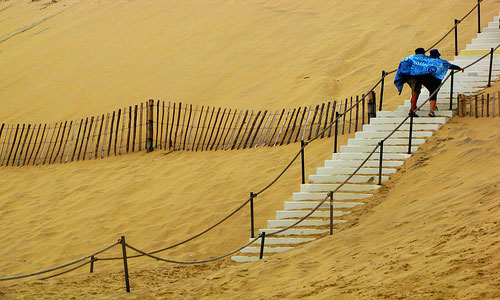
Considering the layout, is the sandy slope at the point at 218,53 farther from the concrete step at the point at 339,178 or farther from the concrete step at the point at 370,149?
the concrete step at the point at 339,178

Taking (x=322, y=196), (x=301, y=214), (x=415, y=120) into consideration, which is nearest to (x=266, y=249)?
(x=301, y=214)

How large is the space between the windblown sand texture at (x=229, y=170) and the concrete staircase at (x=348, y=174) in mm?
287

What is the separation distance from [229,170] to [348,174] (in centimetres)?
322

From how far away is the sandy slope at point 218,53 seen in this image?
1759 centimetres

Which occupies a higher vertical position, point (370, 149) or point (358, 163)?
point (370, 149)

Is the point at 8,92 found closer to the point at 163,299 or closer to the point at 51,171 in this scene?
the point at 51,171

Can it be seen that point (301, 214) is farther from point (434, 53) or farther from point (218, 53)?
point (218, 53)

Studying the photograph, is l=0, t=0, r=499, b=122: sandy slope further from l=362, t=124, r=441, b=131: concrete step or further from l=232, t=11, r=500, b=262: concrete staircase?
l=362, t=124, r=441, b=131: concrete step

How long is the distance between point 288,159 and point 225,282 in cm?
500

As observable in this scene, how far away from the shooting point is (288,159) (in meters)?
13.5

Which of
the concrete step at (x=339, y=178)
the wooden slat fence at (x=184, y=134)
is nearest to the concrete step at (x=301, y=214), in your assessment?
the concrete step at (x=339, y=178)

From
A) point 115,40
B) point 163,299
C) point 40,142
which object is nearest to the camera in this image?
point 163,299

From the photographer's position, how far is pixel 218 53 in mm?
20953

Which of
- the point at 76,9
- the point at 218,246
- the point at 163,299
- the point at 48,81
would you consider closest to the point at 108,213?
the point at 218,246
